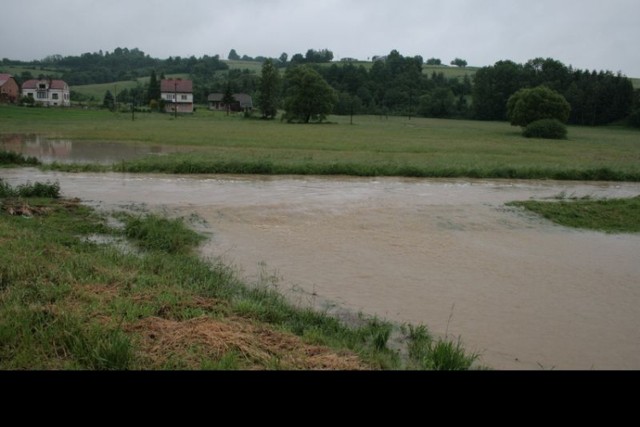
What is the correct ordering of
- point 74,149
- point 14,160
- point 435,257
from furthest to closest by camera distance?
1. point 74,149
2. point 14,160
3. point 435,257

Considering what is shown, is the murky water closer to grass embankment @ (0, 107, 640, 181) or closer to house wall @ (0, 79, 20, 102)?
grass embankment @ (0, 107, 640, 181)

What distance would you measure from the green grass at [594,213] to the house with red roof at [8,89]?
1994 inches

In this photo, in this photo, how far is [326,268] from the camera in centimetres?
965

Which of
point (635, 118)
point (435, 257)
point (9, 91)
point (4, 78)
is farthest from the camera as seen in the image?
point (635, 118)

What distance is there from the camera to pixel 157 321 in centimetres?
572

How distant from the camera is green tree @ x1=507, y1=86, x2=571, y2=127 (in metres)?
63.5

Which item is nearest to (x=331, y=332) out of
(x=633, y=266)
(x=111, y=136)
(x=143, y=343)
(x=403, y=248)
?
(x=143, y=343)

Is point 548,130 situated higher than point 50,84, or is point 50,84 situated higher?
point 50,84

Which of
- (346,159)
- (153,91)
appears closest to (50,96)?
(153,91)

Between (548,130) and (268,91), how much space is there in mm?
41561

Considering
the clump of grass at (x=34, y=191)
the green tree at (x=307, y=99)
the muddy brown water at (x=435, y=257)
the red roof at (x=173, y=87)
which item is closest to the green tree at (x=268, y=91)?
the green tree at (x=307, y=99)

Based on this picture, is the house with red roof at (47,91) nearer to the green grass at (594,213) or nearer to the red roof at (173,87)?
the red roof at (173,87)

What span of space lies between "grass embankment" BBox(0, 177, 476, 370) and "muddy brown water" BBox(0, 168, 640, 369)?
105cm

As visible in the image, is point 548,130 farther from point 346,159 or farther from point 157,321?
point 157,321
